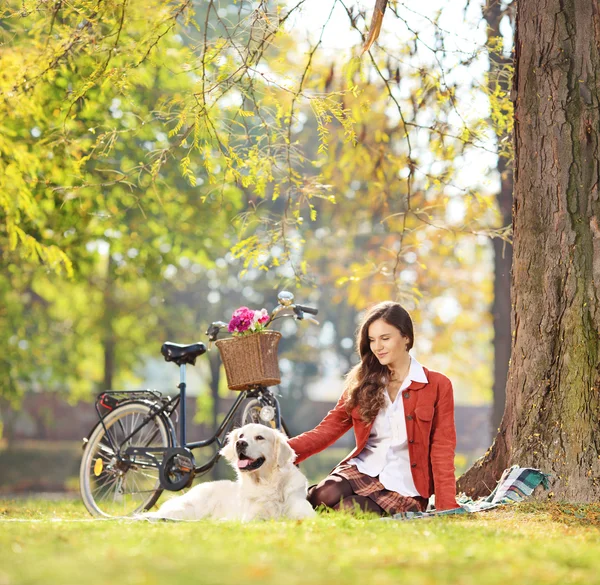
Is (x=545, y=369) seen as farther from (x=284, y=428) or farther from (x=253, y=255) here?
(x=253, y=255)

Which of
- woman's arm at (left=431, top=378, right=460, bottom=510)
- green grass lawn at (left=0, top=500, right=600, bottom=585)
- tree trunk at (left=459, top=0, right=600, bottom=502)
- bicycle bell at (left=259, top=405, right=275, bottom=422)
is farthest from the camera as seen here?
bicycle bell at (left=259, top=405, right=275, bottom=422)

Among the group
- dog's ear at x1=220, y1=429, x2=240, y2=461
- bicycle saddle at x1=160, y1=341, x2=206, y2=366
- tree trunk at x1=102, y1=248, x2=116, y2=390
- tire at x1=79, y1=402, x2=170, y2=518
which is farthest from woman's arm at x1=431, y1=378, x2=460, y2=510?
tree trunk at x1=102, y1=248, x2=116, y2=390

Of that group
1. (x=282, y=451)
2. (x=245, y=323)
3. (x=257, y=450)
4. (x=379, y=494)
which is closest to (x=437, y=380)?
(x=379, y=494)

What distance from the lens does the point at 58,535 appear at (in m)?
4.08

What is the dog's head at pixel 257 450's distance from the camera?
5289mm

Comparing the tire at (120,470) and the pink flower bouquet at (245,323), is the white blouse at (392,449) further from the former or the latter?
the tire at (120,470)

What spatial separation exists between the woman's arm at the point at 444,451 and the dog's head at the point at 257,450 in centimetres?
93

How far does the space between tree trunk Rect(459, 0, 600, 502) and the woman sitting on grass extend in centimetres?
81

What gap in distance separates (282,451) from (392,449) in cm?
85

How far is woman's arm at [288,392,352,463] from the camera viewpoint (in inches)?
227

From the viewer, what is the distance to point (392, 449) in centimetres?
581

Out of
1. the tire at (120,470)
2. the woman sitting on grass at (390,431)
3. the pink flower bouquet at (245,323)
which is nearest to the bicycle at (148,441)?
the tire at (120,470)

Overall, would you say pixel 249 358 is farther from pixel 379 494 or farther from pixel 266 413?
pixel 379 494

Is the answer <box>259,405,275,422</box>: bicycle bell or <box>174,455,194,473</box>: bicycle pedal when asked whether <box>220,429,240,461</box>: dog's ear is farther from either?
<box>174,455,194,473</box>: bicycle pedal
